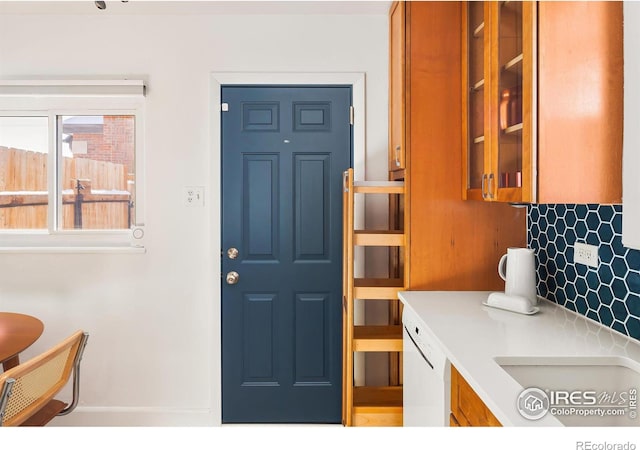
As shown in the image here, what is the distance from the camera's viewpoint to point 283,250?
262 centimetres

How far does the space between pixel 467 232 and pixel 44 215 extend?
2.40 m

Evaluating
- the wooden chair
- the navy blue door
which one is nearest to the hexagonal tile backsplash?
the navy blue door

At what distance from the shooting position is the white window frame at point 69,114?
2.58 meters

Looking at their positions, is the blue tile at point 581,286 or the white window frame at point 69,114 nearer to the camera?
the blue tile at point 581,286

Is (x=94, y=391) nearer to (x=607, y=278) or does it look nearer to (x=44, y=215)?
(x=44, y=215)

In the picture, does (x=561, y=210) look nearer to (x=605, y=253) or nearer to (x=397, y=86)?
(x=605, y=253)

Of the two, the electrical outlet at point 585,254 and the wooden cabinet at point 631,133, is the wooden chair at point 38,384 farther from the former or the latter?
the electrical outlet at point 585,254

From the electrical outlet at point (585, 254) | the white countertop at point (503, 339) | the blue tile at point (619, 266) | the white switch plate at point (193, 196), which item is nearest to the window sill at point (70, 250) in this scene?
the white switch plate at point (193, 196)

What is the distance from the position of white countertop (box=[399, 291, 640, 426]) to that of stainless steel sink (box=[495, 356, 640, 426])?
2cm

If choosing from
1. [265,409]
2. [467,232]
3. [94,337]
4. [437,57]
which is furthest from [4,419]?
[437,57]

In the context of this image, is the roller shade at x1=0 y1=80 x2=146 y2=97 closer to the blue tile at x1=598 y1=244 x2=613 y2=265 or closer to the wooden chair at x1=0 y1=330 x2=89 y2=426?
the wooden chair at x1=0 y1=330 x2=89 y2=426

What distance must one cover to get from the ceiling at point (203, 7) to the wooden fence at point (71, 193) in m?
0.81

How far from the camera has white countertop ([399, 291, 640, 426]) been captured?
1.08m

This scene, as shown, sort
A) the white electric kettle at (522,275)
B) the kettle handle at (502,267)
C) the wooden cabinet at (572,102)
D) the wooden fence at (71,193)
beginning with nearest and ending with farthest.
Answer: the wooden cabinet at (572,102) → the white electric kettle at (522,275) → the kettle handle at (502,267) → the wooden fence at (71,193)
